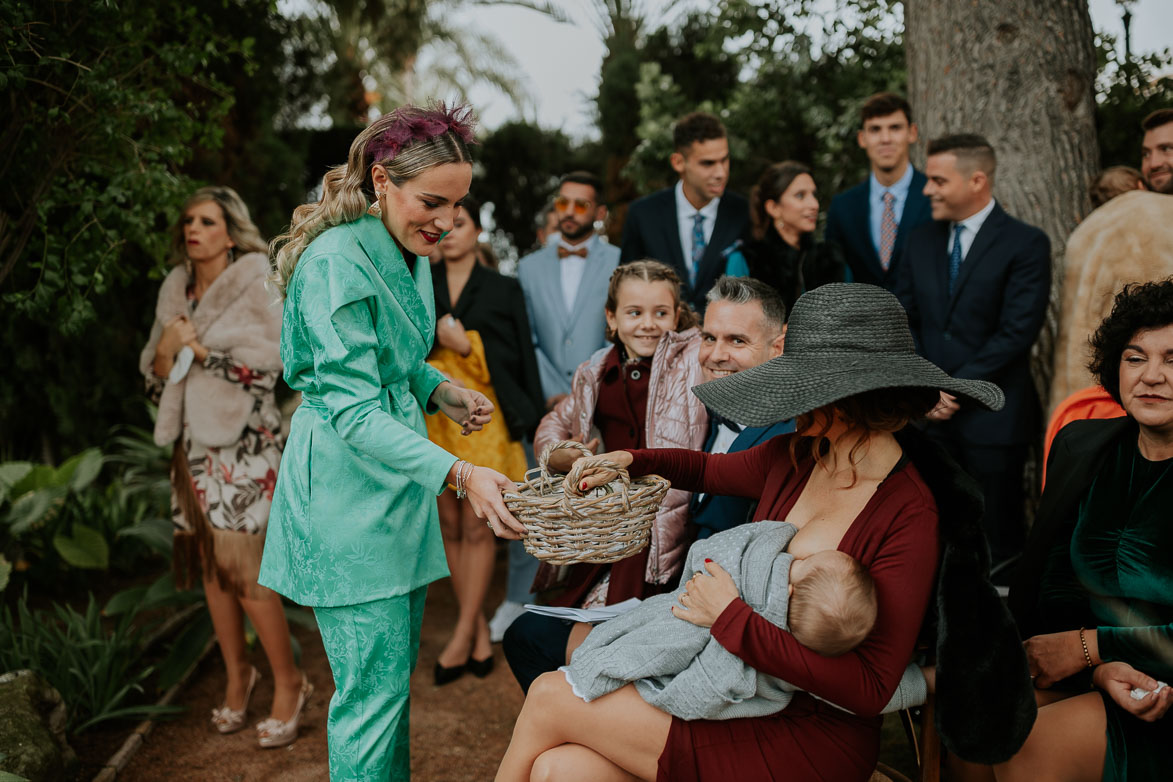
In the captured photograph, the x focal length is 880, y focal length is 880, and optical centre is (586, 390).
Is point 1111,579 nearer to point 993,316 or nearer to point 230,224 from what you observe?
point 993,316

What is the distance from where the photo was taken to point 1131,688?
225 cm

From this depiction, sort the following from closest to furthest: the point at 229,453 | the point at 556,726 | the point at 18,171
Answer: the point at 556,726 < the point at 18,171 < the point at 229,453

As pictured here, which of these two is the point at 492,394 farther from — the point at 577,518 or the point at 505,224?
the point at 505,224

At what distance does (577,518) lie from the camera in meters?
2.27

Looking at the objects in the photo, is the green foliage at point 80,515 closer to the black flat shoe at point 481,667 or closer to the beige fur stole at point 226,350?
the beige fur stole at point 226,350

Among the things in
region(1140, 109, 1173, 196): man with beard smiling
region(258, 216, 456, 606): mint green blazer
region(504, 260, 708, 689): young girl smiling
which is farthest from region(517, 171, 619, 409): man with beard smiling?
region(1140, 109, 1173, 196): man with beard smiling

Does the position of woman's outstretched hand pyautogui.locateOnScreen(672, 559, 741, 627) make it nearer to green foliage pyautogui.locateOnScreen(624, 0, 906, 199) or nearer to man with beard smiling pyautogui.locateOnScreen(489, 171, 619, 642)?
man with beard smiling pyautogui.locateOnScreen(489, 171, 619, 642)

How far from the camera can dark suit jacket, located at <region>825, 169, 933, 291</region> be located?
486 cm

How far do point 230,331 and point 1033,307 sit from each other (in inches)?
145

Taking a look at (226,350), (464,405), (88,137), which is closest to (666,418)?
(464,405)

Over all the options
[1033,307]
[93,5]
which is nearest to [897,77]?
[1033,307]

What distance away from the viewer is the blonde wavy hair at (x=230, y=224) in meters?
4.04

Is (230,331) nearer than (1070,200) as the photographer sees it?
Yes

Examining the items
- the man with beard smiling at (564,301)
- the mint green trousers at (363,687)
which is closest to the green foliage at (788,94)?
the man with beard smiling at (564,301)
